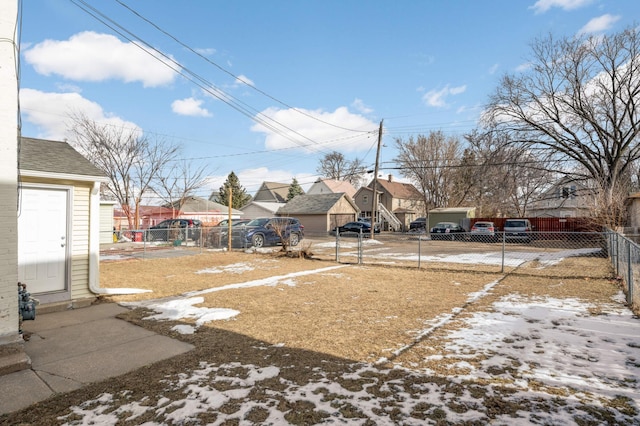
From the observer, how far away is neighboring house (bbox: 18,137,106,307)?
229 inches

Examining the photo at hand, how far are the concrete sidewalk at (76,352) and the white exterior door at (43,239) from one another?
2.04 ft

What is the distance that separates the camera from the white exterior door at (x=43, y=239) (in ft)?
19.0

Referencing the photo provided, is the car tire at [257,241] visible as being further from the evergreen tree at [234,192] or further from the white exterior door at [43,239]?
the evergreen tree at [234,192]

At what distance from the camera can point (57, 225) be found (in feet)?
20.3

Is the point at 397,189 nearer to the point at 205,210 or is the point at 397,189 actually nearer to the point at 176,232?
the point at 205,210

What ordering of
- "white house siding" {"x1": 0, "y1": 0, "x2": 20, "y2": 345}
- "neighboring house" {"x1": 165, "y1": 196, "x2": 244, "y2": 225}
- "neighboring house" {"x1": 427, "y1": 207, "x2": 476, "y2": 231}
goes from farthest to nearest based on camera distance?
"neighboring house" {"x1": 165, "y1": 196, "x2": 244, "y2": 225}
"neighboring house" {"x1": 427, "y1": 207, "x2": 476, "y2": 231}
"white house siding" {"x1": 0, "y1": 0, "x2": 20, "y2": 345}

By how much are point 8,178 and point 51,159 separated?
2.68 m

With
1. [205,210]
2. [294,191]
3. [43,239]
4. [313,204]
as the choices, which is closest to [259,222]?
[43,239]

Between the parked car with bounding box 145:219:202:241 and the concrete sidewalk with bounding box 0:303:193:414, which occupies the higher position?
the parked car with bounding box 145:219:202:241

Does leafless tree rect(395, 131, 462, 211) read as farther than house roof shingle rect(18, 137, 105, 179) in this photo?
Yes

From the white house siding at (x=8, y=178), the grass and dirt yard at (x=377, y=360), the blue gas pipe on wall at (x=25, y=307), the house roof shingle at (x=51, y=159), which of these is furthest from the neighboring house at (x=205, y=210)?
the white house siding at (x=8, y=178)

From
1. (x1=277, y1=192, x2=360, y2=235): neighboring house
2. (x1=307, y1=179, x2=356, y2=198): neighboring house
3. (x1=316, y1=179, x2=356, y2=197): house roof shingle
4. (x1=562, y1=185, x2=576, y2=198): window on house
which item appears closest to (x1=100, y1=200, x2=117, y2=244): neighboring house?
(x1=277, y1=192, x2=360, y2=235): neighboring house

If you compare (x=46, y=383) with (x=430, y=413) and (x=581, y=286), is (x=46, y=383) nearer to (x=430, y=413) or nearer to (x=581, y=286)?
(x=430, y=413)

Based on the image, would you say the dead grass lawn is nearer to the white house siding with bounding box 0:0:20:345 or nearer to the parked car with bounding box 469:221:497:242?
the white house siding with bounding box 0:0:20:345
